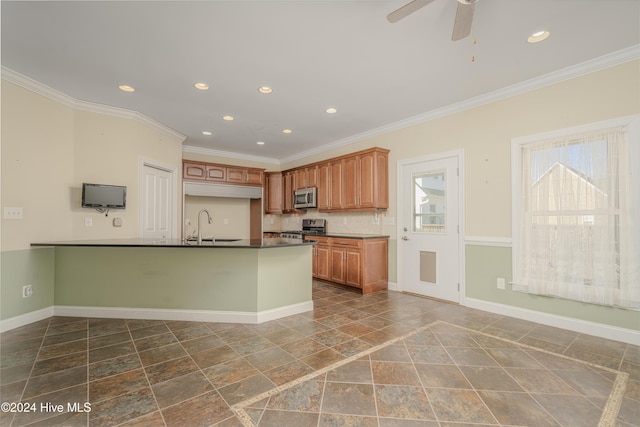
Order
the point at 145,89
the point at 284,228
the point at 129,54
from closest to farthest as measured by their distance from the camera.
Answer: the point at 129,54 < the point at 145,89 < the point at 284,228

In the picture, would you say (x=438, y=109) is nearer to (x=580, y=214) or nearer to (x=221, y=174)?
(x=580, y=214)

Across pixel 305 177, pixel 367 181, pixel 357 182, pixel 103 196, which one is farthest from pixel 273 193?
pixel 103 196

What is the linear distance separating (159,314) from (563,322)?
446 centimetres

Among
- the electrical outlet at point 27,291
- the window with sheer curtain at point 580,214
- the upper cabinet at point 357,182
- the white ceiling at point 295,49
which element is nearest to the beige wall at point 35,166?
the white ceiling at point 295,49

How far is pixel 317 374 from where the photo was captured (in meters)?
2.18

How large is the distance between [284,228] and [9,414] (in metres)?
5.75

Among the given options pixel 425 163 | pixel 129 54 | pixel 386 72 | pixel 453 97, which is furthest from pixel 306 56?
pixel 425 163

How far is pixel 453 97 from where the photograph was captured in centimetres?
374

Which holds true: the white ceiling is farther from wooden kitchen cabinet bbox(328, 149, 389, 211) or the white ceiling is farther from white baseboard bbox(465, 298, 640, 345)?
white baseboard bbox(465, 298, 640, 345)

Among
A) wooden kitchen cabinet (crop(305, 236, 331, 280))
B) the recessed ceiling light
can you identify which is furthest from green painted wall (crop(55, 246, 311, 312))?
the recessed ceiling light

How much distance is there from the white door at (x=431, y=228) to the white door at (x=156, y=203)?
13.1 ft

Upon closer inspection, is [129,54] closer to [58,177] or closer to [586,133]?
[58,177]

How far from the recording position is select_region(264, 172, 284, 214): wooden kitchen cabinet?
699cm

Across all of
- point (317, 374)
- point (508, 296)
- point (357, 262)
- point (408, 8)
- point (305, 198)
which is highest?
point (408, 8)
